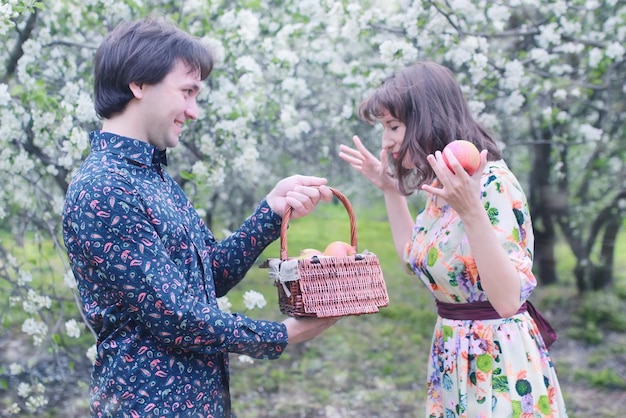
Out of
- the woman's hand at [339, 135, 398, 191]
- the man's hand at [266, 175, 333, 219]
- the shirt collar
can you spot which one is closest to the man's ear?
the shirt collar

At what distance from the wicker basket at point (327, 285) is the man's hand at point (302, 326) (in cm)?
2

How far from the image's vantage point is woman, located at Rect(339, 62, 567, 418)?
2031mm

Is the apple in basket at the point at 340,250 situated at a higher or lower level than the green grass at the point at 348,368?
higher

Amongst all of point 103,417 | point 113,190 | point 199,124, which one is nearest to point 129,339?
point 103,417

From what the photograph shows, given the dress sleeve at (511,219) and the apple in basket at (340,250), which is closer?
the dress sleeve at (511,219)

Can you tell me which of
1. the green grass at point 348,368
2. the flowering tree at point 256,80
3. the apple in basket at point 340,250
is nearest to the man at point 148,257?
the apple in basket at point 340,250

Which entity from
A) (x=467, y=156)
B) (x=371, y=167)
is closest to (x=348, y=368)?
(x=371, y=167)

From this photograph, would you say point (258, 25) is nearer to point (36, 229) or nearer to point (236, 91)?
point (236, 91)

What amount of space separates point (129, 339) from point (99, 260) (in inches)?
9.1

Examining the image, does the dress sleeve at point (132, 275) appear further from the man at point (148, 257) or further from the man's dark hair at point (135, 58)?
the man's dark hair at point (135, 58)

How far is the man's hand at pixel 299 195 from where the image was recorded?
213cm

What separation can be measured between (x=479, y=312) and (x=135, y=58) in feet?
4.12

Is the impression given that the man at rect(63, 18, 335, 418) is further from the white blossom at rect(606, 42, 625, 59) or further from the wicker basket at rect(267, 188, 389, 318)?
the white blossom at rect(606, 42, 625, 59)

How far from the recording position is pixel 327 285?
2002 mm
